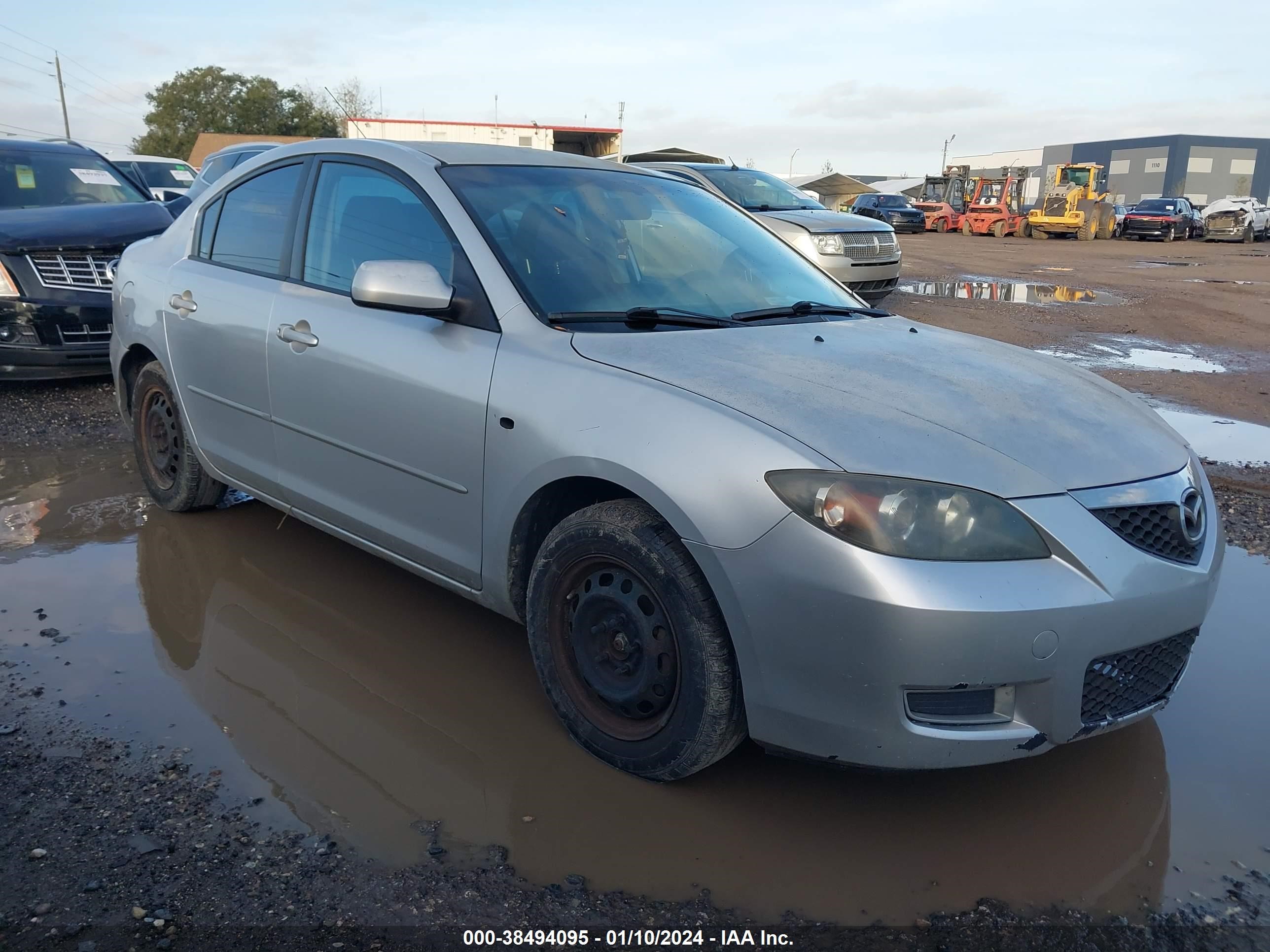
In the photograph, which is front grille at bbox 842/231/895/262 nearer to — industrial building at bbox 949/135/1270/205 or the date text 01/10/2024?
the date text 01/10/2024

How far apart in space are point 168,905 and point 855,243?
33.2ft

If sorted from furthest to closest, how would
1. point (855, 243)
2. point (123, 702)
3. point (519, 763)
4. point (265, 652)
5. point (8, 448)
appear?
point (855, 243), point (8, 448), point (265, 652), point (123, 702), point (519, 763)

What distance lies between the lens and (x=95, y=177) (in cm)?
880

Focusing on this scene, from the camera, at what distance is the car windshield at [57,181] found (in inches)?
328

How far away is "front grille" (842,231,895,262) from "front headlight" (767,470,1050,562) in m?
9.17

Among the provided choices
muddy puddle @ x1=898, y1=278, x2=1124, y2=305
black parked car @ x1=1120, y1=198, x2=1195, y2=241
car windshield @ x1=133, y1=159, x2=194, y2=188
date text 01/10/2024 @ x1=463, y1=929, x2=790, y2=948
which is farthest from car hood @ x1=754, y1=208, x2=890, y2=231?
black parked car @ x1=1120, y1=198, x2=1195, y2=241

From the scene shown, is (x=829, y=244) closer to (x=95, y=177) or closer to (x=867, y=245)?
(x=867, y=245)

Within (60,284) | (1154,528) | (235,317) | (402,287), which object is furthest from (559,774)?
(60,284)

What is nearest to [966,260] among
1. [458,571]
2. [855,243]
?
[855,243]

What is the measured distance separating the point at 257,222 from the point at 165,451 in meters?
1.30

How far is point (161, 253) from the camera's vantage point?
15.1 ft

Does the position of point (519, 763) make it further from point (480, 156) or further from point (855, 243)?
point (855, 243)

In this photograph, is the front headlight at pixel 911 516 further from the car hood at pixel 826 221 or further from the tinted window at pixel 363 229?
the car hood at pixel 826 221

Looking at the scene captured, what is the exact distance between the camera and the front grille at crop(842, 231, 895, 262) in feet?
36.3
